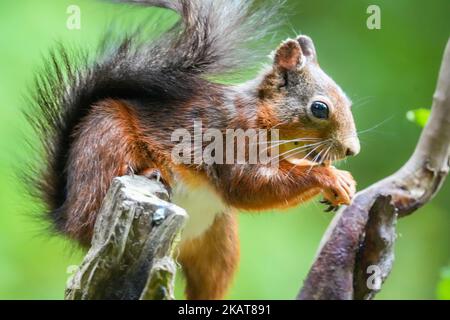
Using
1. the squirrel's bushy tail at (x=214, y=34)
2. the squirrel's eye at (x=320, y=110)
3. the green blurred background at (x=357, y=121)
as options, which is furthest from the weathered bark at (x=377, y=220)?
the green blurred background at (x=357, y=121)

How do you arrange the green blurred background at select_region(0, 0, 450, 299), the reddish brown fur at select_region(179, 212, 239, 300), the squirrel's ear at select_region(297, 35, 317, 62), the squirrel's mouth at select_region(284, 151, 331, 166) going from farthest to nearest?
the green blurred background at select_region(0, 0, 450, 299) < the reddish brown fur at select_region(179, 212, 239, 300) < the squirrel's ear at select_region(297, 35, 317, 62) < the squirrel's mouth at select_region(284, 151, 331, 166)

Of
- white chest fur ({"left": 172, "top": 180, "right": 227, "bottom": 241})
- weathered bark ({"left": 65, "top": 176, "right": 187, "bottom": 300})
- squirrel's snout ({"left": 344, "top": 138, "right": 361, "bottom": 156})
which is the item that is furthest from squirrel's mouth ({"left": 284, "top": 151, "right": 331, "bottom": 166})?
weathered bark ({"left": 65, "top": 176, "right": 187, "bottom": 300})

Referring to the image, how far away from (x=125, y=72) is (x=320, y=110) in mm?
861

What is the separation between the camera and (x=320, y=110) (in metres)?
3.15

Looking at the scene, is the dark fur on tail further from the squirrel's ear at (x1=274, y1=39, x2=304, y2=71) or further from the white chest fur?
the white chest fur

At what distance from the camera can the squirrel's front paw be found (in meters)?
3.05

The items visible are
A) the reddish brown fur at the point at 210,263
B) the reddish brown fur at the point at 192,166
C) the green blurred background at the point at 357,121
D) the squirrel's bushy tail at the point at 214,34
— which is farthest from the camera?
the green blurred background at the point at 357,121

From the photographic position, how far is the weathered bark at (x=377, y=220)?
2807 mm

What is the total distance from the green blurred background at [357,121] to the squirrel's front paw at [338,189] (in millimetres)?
1545

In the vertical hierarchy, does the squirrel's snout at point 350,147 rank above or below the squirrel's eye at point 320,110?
below

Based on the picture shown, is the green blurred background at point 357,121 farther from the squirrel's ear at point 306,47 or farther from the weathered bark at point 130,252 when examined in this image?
the weathered bark at point 130,252

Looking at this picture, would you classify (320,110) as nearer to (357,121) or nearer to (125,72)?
(125,72)

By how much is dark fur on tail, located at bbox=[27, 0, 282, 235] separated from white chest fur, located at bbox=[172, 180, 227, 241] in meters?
0.42

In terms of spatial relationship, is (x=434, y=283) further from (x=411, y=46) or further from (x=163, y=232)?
(x=163, y=232)
